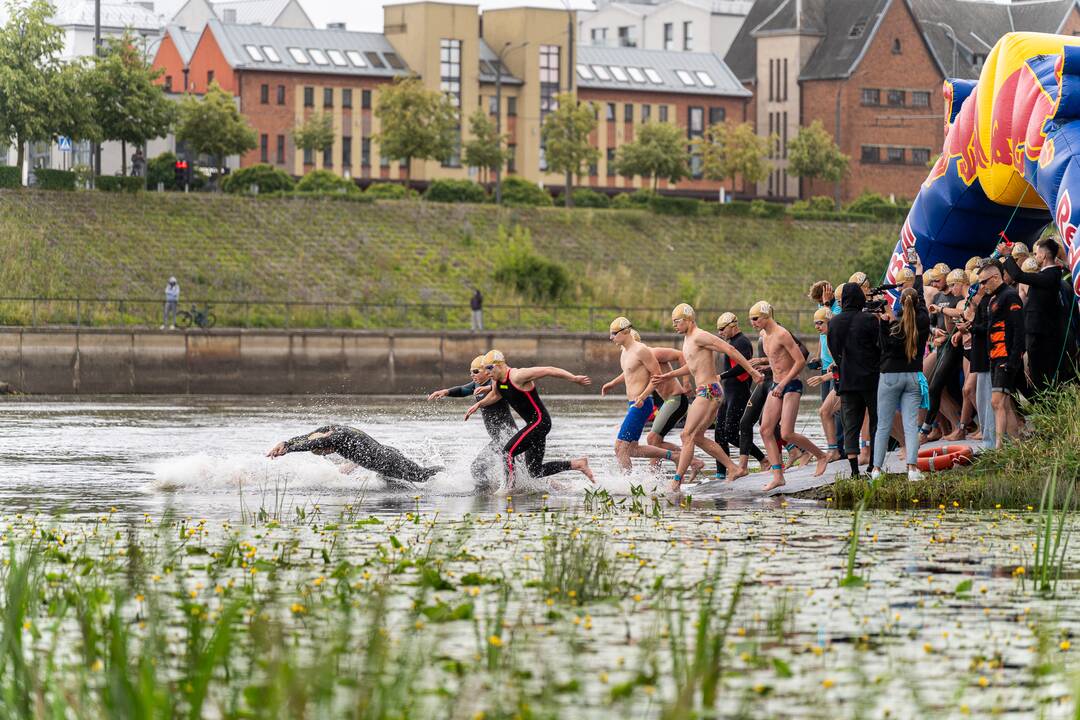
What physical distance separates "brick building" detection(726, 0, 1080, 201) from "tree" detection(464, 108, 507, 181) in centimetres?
2260

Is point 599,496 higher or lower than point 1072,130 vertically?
lower

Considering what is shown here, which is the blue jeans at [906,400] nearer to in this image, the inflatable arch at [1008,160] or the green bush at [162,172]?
the inflatable arch at [1008,160]

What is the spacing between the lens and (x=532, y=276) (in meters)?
62.2

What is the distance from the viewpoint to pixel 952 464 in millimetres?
17562

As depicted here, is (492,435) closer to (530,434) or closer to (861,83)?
(530,434)

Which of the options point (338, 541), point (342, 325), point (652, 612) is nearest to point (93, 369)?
point (342, 325)

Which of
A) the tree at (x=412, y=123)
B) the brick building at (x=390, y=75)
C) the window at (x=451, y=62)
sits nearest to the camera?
the tree at (x=412, y=123)

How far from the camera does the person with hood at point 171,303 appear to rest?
5162 centimetres

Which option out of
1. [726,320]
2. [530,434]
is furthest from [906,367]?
[530,434]

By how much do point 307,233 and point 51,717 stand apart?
57433 mm

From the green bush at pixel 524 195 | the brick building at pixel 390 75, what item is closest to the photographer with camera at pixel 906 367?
the green bush at pixel 524 195

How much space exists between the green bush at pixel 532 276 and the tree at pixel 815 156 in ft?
112

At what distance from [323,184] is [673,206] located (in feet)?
43.0

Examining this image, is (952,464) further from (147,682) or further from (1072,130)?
(147,682)
